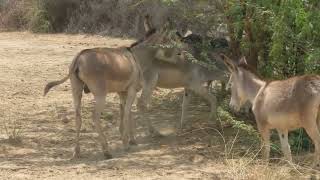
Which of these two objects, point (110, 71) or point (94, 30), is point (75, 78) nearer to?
point (110, 71)

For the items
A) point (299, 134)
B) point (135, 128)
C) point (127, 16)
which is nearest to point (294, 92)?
point (299, 134)

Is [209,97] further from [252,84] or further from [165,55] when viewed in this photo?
[252,84]

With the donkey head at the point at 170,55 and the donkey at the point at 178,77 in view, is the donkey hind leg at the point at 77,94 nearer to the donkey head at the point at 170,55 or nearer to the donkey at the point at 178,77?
the donkey at the point at 178,77

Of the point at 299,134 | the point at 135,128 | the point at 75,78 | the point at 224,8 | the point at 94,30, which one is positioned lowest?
the point at 94,30

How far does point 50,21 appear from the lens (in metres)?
23.1

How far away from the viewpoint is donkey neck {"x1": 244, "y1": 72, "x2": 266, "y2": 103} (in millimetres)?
7824

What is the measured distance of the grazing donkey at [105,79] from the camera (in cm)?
807

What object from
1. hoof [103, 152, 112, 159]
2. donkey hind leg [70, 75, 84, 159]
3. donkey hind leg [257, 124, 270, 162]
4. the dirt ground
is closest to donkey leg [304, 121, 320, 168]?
the dirt ground

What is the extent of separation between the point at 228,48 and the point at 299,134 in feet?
8.04

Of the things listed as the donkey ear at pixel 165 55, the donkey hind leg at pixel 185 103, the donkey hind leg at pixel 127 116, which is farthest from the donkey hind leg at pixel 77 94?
the donkey hind leg at pixel 185 103

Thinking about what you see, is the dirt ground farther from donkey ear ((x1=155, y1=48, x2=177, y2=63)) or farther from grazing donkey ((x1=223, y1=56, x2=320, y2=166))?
donkey ear ((x1=155, y1=48, x2=177, y2=63))

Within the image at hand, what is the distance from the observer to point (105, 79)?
820 cm

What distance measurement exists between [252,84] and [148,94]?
2308 mm

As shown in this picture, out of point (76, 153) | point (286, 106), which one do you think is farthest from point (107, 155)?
point (286, 106)
